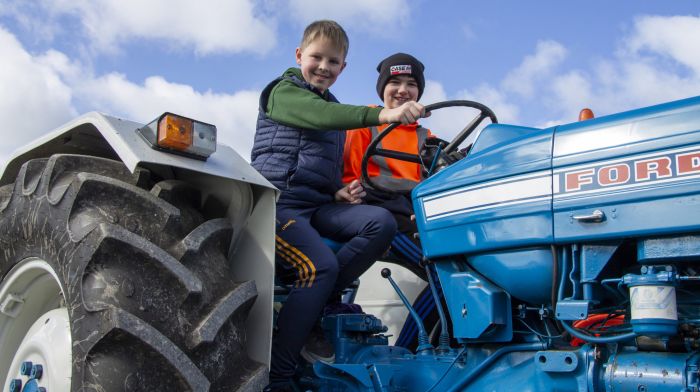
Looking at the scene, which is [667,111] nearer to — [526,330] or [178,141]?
[526,330]

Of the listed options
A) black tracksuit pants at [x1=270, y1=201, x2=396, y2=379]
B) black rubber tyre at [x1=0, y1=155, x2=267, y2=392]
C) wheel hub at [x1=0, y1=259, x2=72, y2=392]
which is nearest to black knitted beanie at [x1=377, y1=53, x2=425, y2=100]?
black tracksuit pants at [x1=270, y1=201, x2=396, y2=379]

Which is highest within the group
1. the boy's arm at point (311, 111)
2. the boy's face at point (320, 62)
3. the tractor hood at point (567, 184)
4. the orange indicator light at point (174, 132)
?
the boy's face at point (320, 62)

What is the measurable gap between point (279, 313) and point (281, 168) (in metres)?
0.54

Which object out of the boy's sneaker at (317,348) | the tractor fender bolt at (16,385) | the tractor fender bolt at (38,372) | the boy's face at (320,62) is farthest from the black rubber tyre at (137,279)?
the boy's face at (320,62)

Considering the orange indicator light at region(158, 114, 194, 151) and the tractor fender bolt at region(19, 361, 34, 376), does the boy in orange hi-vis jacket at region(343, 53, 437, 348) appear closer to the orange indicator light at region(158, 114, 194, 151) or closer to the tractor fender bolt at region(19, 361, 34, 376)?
the orange indicator light at region(158, 114, 194, 151)

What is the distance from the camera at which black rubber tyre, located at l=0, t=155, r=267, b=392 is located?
76.7 inches

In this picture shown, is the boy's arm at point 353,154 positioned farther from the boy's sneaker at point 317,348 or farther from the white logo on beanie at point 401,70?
the boy's sneaker at point 317,348

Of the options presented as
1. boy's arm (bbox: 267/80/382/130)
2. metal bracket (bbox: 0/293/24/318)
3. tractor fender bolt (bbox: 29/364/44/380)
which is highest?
boy's arm (bbox: 267/80/382/130)

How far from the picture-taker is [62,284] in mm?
2152

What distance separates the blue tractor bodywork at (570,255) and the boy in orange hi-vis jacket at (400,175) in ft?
1.98

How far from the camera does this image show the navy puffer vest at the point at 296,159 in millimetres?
2721

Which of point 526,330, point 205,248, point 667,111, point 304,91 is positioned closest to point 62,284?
point 205,248

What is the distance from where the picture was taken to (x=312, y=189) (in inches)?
109

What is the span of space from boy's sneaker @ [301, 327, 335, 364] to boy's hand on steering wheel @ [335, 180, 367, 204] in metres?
0.51
